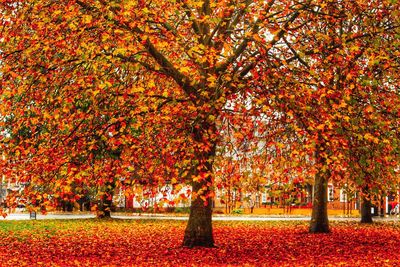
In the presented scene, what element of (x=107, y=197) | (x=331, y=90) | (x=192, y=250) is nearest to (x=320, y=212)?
(x=192, y=250)

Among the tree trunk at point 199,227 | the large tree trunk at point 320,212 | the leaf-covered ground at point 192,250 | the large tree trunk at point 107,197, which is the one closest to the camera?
the leaf-covered ground at point 192,250

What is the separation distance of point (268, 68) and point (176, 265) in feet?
18.9

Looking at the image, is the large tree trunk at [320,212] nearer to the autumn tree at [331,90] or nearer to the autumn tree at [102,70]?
the autumn tree at [331,90]

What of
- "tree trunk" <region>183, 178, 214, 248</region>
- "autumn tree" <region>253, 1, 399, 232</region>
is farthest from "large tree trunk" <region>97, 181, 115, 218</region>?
"autumn tree" <region>253, 1, 399, 232</region>

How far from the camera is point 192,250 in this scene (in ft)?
57.4

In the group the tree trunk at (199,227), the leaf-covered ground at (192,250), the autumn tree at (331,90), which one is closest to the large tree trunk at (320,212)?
the leaf-covered ground at (192,250)

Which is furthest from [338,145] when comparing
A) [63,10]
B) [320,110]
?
[63,10]

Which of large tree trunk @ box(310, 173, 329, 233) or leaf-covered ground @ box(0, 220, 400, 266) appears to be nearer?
leaf-covered ground @ box(0, 220, 400, 266)

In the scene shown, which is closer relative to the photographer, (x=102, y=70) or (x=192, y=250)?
(x=102, y=70)

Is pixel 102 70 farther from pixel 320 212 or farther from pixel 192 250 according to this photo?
pixel 320 212

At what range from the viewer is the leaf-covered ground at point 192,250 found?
600 inches

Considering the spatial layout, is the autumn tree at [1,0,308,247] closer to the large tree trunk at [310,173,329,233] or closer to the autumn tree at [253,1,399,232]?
the autumn tree at [253,1,399,232]

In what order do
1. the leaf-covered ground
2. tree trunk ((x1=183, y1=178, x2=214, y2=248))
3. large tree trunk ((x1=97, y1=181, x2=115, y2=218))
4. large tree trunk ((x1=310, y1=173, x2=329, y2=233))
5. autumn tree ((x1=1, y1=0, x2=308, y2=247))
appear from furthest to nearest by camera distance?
large tree trunk ((x1=310, y1=173, x2=329, y2=233))
tree trunk ((x1=183, y1=178, x2=214, y2=248))
large tree trunk ((x1=97, y1=181, x2=115, y2=218))
the leaf-covered ground
autumn tree ((x1=1, y1=0, x2=308, y2=247))

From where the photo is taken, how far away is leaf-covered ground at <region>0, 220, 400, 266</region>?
1525 centimetres
